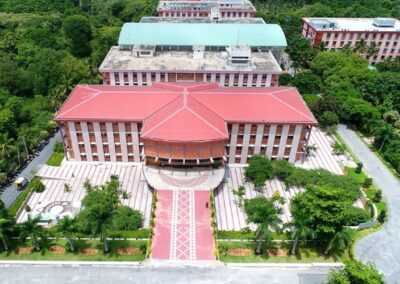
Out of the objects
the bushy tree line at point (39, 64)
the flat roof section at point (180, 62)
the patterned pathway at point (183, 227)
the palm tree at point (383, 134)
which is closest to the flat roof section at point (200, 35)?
the flat roof section at point (180, 62)

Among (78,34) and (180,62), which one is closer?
(180,62)

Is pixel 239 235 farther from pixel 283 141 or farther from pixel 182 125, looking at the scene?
pixel 283 141

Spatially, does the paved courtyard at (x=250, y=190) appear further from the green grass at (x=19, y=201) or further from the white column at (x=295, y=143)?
the green grass at (x=19, y=201)

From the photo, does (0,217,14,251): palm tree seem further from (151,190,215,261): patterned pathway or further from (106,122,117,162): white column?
(106,122,117,162): white column

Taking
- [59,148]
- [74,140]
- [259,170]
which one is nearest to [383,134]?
[259,170]

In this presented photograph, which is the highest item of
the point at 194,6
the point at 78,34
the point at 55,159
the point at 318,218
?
the point at 194,6

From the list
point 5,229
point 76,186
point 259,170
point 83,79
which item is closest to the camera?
point 5,229
